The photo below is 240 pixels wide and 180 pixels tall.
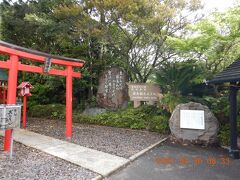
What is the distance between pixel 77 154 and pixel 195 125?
4468mm

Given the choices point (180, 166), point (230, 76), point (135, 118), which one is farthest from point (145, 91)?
point (180, 166)

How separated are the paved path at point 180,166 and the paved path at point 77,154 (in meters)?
0.34

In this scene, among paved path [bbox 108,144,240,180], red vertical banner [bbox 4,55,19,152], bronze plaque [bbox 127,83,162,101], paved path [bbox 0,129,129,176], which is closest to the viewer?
paved path [bbox 108,144,240,180]

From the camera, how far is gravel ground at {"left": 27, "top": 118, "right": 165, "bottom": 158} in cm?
724

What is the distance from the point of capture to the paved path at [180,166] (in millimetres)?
5223

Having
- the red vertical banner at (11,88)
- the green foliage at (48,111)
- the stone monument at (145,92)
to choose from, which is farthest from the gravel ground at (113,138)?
the green foliage at (48,111)

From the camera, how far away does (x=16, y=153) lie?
20.8 feet

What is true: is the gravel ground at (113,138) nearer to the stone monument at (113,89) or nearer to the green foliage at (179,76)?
the stone monument at (113,89)

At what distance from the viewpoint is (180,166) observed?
5.93 metres

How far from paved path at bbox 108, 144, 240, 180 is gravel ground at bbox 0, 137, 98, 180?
2.81 feet

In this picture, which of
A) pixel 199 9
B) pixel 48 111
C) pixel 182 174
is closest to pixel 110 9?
pixel 199 9

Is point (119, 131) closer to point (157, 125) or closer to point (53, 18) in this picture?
point (157, 125)

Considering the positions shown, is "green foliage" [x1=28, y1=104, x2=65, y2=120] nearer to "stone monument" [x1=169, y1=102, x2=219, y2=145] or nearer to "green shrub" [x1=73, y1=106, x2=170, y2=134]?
"green shrub" [x1=73, y1=106, x2=170, y2=134]
